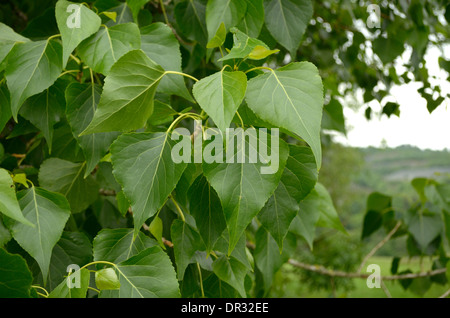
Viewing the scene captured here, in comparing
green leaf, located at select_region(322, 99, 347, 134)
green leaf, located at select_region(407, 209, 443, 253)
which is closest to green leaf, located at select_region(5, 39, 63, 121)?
green leaf, located at select_region(322, 99, 347, 134)

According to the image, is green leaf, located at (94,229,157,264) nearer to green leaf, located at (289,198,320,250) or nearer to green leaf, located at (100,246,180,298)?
Answer: green leaf, located at (100,246,180,298)

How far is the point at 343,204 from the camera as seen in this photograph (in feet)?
29.3

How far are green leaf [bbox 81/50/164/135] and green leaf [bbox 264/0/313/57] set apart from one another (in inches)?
11.0

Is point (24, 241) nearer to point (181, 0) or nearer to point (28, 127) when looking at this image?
point (28, 127)

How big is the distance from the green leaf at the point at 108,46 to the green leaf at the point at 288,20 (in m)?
0.24

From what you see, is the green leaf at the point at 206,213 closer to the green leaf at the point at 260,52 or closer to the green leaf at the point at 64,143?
the green leaf at the point at 260,52

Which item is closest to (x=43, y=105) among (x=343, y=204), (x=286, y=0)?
(x=286, y=0)

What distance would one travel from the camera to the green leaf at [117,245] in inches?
20.1

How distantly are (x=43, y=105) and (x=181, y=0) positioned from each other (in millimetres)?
309

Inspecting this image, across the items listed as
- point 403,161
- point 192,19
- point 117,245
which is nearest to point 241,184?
point 117,245

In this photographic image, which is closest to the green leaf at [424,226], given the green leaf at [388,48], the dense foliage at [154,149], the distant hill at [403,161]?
the green leaf at [388,48]

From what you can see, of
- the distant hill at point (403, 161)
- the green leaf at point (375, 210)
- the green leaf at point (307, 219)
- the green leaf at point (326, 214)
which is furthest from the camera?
the distant hill at point (403, 161)

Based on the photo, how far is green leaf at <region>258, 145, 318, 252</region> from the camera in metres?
0.48

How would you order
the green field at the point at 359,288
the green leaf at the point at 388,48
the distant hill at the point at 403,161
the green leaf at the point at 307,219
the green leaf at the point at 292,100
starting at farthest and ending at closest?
the distant hill at the point at 403,161 < the green field at the point at 359,288 < the green leaf at the point at 388,48 < the green leaf at the point at 307,219 < the green leaf at the point at 292,100
